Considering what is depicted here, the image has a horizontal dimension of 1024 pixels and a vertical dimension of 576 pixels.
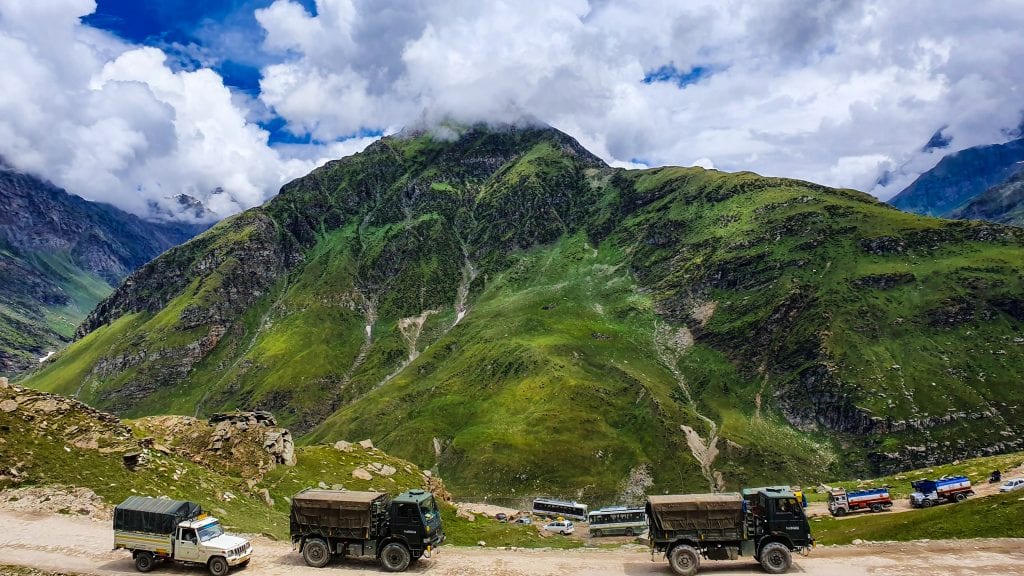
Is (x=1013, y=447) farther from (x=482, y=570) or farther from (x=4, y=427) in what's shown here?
(x=4, y=427)

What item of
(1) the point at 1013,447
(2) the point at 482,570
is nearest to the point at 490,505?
(2) the point at 482,570

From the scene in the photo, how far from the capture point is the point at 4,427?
4559 centimetres

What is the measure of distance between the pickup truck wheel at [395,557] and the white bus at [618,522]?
70151mm

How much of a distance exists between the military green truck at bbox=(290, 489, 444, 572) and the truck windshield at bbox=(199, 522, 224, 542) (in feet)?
14.7

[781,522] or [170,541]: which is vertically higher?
[170,541]

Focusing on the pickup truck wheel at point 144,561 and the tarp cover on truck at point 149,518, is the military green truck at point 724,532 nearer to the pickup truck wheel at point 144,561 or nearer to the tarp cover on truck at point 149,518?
the tarp cover on truck at point 149,518

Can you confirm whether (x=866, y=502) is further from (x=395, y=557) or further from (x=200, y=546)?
(x=200, y=546)

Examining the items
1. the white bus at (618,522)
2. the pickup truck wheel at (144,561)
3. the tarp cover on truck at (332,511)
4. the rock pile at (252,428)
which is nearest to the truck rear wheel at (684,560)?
the tarp cover on truck at (332,511)

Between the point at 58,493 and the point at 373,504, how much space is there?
27.6 m

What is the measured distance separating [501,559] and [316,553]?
40.4 feet

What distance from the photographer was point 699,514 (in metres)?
33.8

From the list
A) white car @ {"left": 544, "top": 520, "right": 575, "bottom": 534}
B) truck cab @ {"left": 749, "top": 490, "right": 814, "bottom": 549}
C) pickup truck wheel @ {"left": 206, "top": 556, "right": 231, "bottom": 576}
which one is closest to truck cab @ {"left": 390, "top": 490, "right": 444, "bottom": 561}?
pickup truck wheel @ {"left": 206, "top": 556, "right": 231, "bottom": 576}

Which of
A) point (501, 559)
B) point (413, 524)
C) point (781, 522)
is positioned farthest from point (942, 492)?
point (413, 524)

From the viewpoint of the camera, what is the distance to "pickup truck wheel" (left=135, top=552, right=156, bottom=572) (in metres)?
33.1
